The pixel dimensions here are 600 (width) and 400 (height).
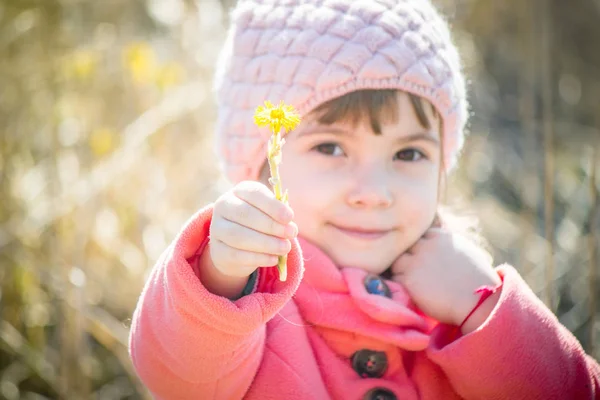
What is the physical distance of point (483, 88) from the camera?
3.39 m

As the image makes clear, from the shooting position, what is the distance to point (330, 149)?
1244mm

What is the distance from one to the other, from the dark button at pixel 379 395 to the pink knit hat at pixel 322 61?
492 mm

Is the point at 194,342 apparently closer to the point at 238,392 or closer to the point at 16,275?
the point at 238,392

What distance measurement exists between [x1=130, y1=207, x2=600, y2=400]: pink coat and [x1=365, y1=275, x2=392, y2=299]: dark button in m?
0.02

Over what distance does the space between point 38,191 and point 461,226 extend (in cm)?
142

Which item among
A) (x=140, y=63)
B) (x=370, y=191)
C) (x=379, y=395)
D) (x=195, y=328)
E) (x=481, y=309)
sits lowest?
(x=379, y=395)

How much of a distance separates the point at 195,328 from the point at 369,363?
0.38 metres

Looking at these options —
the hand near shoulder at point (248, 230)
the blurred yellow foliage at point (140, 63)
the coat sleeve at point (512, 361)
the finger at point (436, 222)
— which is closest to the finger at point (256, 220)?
the hand near shoulder at point (248, 230)

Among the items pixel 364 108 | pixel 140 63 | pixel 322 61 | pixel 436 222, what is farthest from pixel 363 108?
pixel 140 63

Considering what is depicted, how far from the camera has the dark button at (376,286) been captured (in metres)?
1.20

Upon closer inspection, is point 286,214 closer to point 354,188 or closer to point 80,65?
point 354,188

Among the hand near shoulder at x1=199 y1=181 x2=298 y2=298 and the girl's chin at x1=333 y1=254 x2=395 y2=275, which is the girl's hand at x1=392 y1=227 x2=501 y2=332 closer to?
the girl's chin at x1=333 y1=254 x2=395 y2=275

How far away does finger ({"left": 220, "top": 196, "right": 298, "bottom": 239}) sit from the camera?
Result: 2.71 ft

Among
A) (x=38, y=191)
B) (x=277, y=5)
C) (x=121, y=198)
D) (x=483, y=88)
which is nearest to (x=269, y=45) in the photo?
(x=277, y=5)
